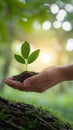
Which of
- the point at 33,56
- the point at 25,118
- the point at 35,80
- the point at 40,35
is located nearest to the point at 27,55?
the point at 33,56

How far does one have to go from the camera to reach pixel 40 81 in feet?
6.53

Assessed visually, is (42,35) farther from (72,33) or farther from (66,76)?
(66,76)

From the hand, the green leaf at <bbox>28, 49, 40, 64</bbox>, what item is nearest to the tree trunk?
the hand

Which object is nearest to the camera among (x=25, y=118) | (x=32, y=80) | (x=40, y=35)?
(x=25, y=118)

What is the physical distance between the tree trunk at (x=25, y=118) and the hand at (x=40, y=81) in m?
0.09

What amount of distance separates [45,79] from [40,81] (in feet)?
0.15

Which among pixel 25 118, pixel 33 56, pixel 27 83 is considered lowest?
pixel 25 118

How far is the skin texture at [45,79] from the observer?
192 cm

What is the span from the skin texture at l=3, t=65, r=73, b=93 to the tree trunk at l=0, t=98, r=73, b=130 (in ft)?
0.31

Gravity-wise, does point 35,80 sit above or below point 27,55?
below

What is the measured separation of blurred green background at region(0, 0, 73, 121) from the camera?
2.45 m

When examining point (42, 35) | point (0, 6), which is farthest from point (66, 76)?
point (42, 35)

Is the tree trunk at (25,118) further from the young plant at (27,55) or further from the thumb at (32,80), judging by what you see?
the young plant at (27,55)

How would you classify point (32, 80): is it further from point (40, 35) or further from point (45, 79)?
point (40, 35)
